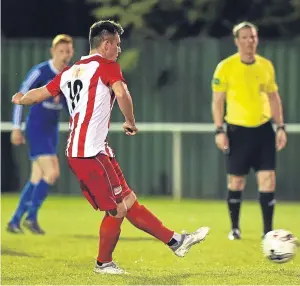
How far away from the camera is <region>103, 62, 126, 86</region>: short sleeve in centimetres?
938

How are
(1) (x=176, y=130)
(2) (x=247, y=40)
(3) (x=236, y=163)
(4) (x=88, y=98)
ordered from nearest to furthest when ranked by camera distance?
(4) (x=88, y=98) → (2) (x=247, y=40) → (3) (x=236, y=163) → (1) (x=176, y=130)

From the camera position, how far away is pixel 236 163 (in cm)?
1250

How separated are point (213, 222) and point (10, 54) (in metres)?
4.90

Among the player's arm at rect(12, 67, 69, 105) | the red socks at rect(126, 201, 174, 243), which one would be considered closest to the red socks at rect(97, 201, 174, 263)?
the red socks at rect(126, 201, 174, 243)

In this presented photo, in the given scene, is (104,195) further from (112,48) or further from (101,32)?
(101,32)

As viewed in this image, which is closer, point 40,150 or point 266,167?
point 266,167

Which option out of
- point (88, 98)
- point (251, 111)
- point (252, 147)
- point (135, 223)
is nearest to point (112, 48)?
point (88, 98)

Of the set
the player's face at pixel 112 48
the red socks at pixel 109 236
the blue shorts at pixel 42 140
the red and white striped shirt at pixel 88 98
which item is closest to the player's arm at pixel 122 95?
the red and white striped shirt at pixel 88 98

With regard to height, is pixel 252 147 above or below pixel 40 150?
above

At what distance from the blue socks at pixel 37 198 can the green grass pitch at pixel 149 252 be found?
0.89ft

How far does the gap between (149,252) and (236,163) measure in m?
1.49

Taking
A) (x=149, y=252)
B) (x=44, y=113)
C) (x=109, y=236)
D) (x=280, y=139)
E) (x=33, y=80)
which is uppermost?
(x=33, y=80)

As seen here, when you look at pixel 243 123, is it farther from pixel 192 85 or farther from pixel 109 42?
pixel 192 85

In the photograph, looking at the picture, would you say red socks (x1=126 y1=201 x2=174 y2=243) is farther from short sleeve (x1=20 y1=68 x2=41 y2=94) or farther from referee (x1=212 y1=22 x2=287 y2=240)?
short sleeve (x1=20 y1=68 x2=41 y2=94)
